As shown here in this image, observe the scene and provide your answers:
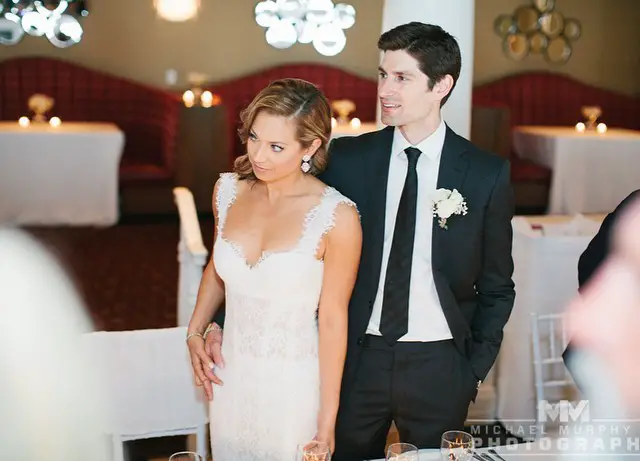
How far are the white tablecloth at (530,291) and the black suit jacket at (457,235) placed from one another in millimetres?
1592

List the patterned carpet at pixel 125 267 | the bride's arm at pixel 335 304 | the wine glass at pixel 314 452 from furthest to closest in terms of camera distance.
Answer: the patterned carpet at pixel 125 267
the bride's arm at pixel 335 304
the wine glass at pixel 314 452

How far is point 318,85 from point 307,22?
0.67 m

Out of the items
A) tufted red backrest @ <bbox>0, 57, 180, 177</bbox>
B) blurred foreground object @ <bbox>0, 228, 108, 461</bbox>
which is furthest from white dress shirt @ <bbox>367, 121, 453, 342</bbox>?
tufted red backrest @ <bbox>0, 57, 180, 177</bbox>

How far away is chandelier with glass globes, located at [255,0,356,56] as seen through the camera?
9.70m

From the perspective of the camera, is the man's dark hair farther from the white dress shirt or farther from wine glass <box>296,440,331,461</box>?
wine glass <box>296,440,331,461</box>

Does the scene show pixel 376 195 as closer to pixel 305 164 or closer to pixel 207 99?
pixel 305 164

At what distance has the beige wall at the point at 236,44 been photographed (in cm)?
934

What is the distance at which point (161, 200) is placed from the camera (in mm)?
8492

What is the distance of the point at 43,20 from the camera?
908cm

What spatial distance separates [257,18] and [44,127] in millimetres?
2784

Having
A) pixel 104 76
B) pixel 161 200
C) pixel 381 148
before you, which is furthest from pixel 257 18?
pixel 381 148

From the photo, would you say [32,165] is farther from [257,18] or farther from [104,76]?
[257,18]

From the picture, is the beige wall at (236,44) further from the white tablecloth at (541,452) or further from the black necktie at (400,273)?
the white tablecloth at (541,452)

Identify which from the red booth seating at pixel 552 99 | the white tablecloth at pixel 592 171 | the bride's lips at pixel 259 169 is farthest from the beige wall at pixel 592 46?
the bride's lips at pixel 259 169
